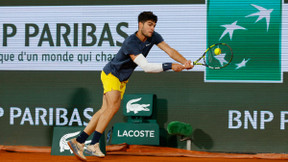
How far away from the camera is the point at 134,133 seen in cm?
562

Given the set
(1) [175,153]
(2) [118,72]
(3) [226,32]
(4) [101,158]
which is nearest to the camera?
(2) [118,72]

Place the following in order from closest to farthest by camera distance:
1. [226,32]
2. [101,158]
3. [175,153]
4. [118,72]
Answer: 1. [118,72]
2. [101,158]
3. [175,153]
4. [226,32]

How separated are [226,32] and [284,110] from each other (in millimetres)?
1203

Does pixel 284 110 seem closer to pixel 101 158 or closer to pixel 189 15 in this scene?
pixel 189 15

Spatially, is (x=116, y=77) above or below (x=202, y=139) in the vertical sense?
above

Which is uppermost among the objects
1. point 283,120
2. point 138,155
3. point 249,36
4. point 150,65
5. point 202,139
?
point 249,36

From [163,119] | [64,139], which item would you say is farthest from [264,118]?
[64,139]

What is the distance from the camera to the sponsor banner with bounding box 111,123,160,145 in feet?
18.3

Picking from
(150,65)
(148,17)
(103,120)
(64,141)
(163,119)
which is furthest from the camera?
(163,119)

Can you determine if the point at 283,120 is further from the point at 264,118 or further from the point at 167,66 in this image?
the point at 167,66

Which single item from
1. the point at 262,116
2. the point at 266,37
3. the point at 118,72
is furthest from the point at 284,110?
the point at 118,72

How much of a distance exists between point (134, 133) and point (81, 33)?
148 cm

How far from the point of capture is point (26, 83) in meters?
6.11

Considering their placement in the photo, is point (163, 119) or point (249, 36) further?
point (163, 119)
